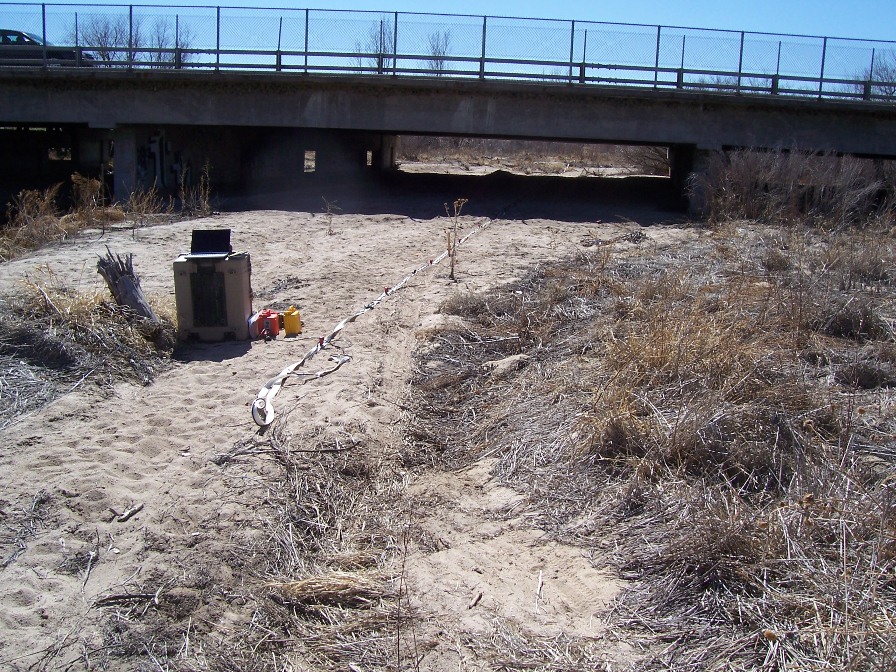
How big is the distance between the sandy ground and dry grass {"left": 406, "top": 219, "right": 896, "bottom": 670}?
0.95 feet

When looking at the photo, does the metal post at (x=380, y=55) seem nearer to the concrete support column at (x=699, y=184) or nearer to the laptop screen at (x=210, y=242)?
the concrete support column at (x=699, y=184)

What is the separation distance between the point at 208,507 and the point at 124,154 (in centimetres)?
1828

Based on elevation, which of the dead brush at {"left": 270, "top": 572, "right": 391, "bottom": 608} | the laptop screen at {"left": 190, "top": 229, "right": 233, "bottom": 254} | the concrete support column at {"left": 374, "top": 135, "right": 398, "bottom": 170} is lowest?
the dead brush at {"left": 270, "top": 572, "right": 391, "bottom": 608}

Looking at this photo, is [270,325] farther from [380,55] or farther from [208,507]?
[380,55]

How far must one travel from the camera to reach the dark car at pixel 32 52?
20406 mm

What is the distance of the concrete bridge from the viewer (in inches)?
803

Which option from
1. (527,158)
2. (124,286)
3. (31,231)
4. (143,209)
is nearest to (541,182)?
(143,209)

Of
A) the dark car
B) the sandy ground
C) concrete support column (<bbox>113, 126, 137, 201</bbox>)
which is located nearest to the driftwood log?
the sandy ground

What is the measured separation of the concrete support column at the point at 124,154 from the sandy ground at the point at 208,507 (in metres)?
12.9

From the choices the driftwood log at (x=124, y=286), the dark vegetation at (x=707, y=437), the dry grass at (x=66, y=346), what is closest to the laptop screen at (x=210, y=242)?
the driftwood log at (x=124, y=286)

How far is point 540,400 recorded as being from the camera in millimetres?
6281

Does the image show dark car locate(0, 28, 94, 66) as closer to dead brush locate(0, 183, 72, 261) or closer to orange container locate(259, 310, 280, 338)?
dead brush locate(0, 183, 72, 261)

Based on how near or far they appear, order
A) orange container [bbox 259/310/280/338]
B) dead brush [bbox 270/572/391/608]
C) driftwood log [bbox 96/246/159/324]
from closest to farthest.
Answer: dead brush [bbox 270/572/391/608] → driftwood log [bbox 96/246/159/324] → orange container [bbox 259/310/280/338]

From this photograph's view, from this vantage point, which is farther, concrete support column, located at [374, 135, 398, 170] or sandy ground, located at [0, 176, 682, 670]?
concrete support column, located at [374, 135, 398, 170]
